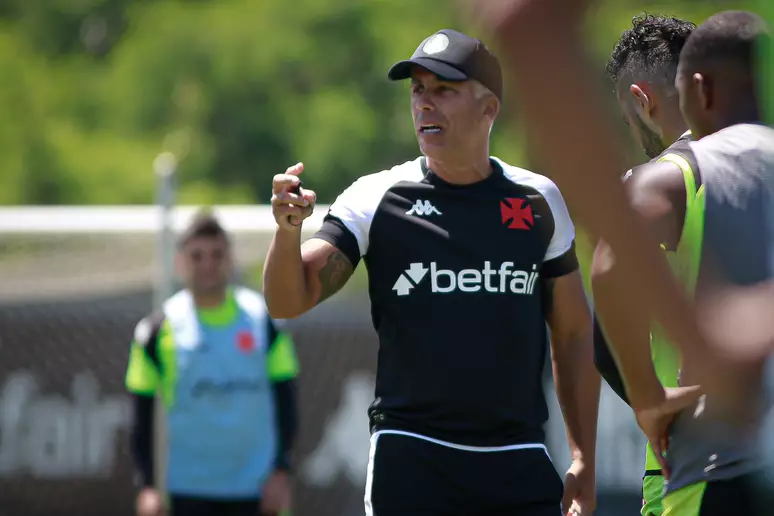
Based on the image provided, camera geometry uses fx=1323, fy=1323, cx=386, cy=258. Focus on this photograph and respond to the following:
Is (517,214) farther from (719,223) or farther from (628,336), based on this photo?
(628,336)

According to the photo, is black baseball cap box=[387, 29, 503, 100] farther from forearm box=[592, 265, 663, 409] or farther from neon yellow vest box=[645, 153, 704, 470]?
forearm box=[592, 265, 663, 409]

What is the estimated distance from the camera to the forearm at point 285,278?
3912mm

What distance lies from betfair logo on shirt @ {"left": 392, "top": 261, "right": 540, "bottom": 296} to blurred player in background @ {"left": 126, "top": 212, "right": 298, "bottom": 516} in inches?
141

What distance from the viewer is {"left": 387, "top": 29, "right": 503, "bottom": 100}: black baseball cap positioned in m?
4.30

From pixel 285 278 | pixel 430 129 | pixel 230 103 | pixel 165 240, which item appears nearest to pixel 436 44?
pixel 430 129

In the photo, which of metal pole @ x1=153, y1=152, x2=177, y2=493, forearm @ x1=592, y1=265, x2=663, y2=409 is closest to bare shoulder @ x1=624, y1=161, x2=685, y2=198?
forearm @ x1=592, y1=265, x2=663, y2=409

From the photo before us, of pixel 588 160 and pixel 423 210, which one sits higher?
pixel 423 210

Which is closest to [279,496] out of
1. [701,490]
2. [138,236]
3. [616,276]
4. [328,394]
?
[328,394]

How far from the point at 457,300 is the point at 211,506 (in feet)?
12.7

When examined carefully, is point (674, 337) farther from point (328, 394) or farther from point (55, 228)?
point (55, 228)

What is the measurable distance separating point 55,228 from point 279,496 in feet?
12.8

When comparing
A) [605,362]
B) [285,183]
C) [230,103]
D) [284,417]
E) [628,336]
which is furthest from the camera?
[230,103]

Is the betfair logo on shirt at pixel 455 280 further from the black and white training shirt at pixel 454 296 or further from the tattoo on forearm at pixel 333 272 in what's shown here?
the tattoo on forearm at pixel 333 272

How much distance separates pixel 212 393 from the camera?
24.9 ft
